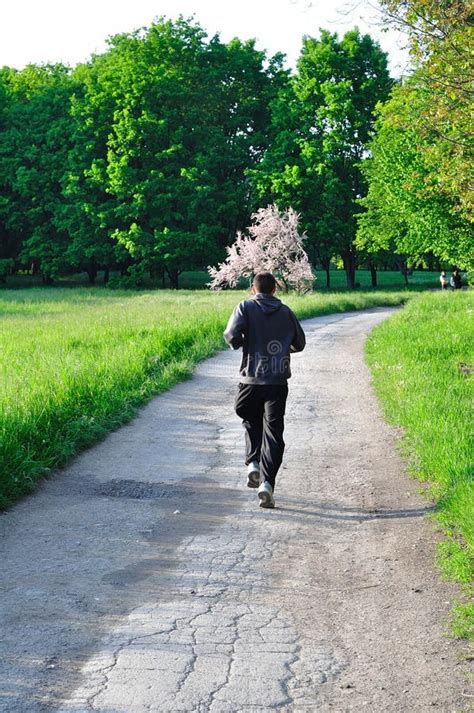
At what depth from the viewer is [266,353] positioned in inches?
287

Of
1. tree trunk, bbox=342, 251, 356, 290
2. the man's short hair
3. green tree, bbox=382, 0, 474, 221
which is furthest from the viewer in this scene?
tree trunk, bbox=342, 251, 356, 290

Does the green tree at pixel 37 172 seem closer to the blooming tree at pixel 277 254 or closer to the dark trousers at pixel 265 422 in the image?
the blooming tree at pixel 277 254

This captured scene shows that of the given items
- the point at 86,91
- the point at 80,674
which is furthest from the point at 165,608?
the point at 86,91

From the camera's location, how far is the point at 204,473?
8281 millimetres

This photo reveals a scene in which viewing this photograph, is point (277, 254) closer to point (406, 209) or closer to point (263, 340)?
point (406, 209)

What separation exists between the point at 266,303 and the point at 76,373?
5486 mm

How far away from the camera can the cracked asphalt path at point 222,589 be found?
3916 mm

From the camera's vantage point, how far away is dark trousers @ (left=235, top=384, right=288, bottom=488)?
7199 mm

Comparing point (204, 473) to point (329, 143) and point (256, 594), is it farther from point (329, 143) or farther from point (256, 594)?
point (329, 143)

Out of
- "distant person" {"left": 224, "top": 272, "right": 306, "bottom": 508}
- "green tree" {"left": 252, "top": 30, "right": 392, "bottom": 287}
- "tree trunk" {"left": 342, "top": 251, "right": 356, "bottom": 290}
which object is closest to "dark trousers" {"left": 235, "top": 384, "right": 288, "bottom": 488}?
"distant person" {"left": 224, "top": 272, "right": 306, "bottom": 508}

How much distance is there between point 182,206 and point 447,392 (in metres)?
44.7

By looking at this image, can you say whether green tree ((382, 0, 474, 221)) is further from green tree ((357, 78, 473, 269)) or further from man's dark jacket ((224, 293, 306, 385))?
green tree ((357, 78, 473, 269))

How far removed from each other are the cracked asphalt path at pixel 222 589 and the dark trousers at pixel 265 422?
35 centimetres

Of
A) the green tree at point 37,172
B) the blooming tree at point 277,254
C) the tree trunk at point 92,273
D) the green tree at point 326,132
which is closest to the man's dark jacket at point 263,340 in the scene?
the blooming tree at point 277,254
